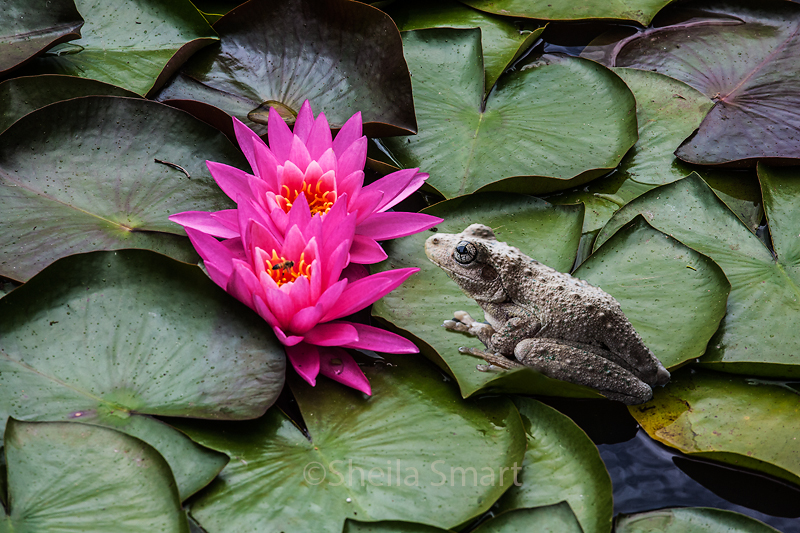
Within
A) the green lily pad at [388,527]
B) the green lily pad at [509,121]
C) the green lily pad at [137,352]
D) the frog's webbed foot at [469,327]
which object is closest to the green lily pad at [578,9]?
the green lily pad at [509,121]

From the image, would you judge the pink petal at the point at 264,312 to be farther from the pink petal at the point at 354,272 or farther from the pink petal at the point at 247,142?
the pink petal at the point at 247,142

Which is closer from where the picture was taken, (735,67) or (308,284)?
(308,284)

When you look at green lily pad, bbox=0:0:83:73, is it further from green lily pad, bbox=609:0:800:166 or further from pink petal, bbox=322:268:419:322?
green lily pad, bbox=609:0:800:166

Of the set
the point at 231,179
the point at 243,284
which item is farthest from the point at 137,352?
the point at 231,179

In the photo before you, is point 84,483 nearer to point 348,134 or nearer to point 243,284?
point 243,284

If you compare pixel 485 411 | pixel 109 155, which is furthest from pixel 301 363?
pixel 109 155

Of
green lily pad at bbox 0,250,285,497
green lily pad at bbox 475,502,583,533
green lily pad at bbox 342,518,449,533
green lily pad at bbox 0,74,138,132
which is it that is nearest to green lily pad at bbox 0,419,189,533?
green lily pad at bbox 0,250,285,497

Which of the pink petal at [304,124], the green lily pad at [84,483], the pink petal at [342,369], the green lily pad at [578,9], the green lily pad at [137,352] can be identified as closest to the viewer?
the green lily pad at [84,483]

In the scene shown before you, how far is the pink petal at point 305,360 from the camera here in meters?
2.10

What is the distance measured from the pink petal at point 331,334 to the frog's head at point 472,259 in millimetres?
565

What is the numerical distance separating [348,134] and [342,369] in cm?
105

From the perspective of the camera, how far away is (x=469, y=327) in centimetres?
242

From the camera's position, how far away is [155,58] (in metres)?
2.95

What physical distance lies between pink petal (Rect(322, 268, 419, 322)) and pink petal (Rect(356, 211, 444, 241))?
29 centimetres
